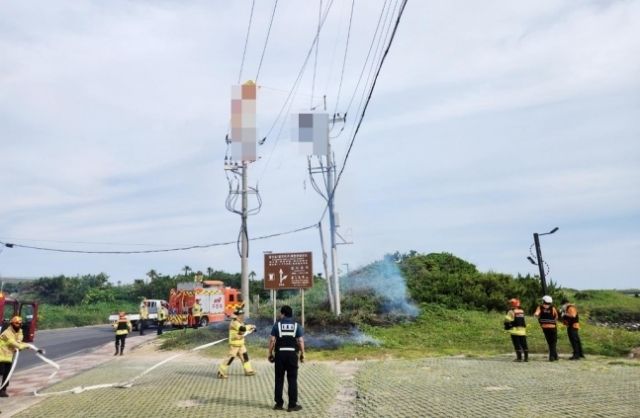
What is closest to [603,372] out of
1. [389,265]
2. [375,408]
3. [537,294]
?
[375,408]

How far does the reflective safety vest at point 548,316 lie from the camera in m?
12.9

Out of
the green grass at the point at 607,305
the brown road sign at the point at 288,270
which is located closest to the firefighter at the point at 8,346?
the brown road sign at the point at 288,270

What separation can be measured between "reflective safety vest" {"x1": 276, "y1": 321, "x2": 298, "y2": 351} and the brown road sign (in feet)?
34.0

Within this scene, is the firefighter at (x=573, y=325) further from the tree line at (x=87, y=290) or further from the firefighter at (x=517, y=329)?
the tree line at (x=87, y=290)

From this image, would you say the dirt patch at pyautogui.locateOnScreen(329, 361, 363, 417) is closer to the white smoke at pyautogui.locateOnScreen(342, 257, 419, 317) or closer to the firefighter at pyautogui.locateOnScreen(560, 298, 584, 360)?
the firefighter at pyautogui.locateOnScreen(560, 298, 584, 360)

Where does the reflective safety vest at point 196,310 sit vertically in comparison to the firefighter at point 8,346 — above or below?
above

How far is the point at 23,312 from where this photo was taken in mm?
19781

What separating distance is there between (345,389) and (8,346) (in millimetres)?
7327

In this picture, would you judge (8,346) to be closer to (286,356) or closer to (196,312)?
(286,356)

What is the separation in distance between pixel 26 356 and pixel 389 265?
18833mm

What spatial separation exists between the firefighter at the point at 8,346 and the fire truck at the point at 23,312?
8352 millimetres

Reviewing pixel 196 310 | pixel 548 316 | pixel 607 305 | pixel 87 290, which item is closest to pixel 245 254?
pixel 196 310

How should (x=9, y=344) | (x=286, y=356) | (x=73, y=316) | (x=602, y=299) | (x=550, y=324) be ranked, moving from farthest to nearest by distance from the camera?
1. (x=73, y=316)
2. (x=602, y=299)
3. (x=550, y=324)
4. (x=9, y=344)
5. (x=286, y=356)

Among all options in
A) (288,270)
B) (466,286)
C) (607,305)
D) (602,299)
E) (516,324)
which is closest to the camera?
(516,324)
